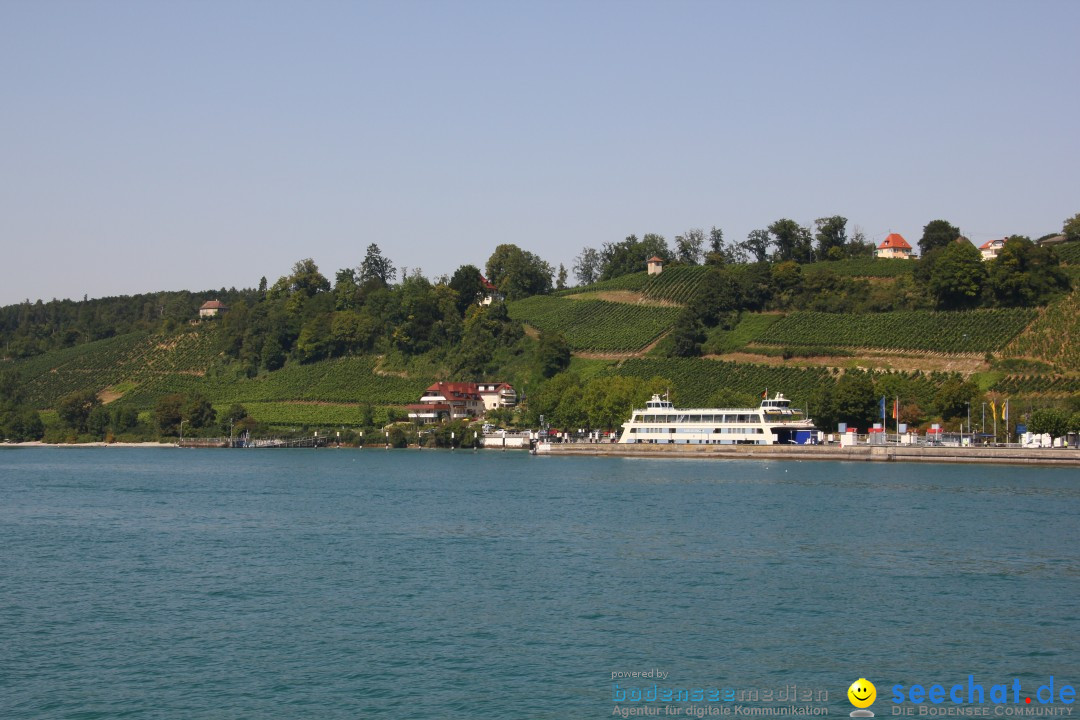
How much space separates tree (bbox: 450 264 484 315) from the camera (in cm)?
15375

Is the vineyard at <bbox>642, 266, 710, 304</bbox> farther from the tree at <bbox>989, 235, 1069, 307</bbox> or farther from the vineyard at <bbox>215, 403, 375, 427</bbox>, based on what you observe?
the vineyard at <bbox>215, 403, 375, 427</bbox>

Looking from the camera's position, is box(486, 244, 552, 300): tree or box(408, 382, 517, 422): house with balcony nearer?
box(408, 382, 517, 422): house with balcony

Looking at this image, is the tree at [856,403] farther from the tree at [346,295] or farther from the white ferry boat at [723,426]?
the tree at [346,295]

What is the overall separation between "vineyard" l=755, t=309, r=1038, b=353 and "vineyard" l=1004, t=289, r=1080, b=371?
1.08 meters

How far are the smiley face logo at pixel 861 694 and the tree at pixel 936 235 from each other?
126 m

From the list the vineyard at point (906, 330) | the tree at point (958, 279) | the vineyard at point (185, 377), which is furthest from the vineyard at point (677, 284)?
the vineyard at point (185, 377)

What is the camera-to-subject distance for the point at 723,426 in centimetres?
9606

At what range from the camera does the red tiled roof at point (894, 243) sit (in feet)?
489

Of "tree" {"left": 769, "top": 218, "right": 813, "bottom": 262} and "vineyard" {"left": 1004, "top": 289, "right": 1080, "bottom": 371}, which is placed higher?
"tree" {"left": 769, "top": 218, "right": 813, "bottom": 262}

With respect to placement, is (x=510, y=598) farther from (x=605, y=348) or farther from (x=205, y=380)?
(x=205, y=380)

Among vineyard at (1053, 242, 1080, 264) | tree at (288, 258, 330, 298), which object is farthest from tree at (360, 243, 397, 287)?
vineyard at (1053, 242, 1080, 264)

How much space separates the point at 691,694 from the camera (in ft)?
71.4

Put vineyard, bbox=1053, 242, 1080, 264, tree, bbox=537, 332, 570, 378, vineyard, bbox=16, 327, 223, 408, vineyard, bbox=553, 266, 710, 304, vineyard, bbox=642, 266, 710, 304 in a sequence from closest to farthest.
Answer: vineyard, bbox=1053, 242, 1080, 264, tree, bbox=537, 332, 570, 378, vineyard, bbox=642, 266, 710, 304, vineyard, bbox=553, 266, 710, 304, vineyard, bbox=16, 327, 223, 408

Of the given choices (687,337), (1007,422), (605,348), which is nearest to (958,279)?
(687,337)
